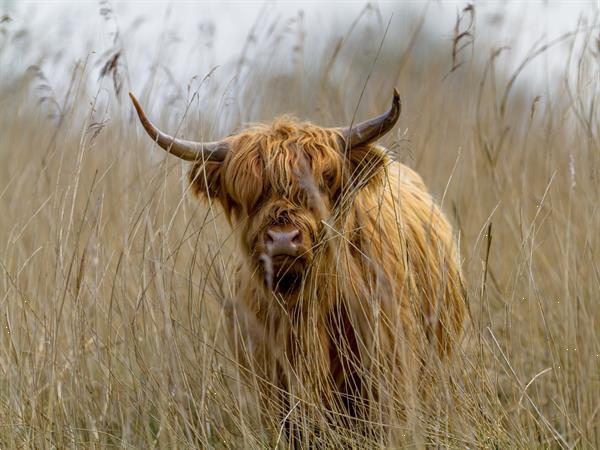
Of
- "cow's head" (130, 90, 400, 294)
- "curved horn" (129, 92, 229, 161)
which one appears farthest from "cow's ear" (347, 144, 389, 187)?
"curved horn" (129, 92, 229, 161)

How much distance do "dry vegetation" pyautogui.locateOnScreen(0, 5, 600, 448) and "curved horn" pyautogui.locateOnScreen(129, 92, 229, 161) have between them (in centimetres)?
9

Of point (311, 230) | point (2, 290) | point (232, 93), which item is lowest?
point (2, 290)

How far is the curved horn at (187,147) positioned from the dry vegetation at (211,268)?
0.31 ft

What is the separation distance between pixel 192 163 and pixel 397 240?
0.91m

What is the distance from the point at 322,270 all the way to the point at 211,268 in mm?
498

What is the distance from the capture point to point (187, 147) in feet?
12.8

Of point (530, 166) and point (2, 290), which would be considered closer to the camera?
point (2, 290)

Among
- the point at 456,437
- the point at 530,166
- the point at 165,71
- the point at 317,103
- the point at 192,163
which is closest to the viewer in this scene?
the point at 456,437

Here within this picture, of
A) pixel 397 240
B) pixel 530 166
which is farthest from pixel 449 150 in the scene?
pixel 397 240

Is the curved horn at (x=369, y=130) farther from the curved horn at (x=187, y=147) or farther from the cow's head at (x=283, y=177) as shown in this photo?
the curved horn at (x=187, y=147)

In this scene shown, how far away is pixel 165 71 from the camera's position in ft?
17.2

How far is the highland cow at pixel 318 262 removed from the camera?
367 cm

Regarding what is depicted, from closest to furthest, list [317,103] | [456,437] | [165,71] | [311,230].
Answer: [456,437] < [311,230] < [165,71] < [317,103]

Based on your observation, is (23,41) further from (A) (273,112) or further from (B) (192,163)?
(B) (192,163)
